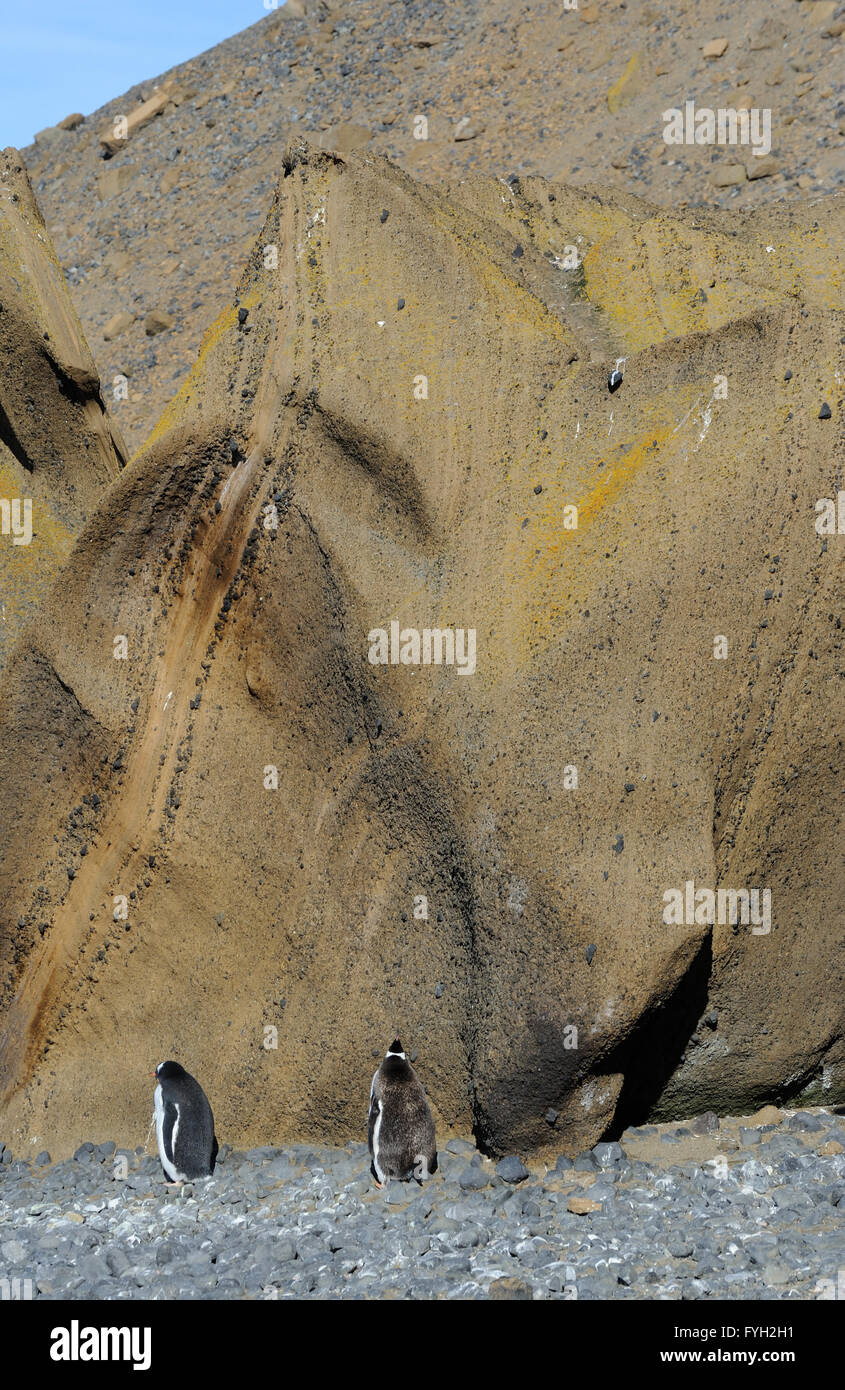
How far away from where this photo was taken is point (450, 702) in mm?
7020

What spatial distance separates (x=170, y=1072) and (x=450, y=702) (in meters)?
2.69

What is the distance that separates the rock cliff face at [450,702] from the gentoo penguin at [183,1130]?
314mm

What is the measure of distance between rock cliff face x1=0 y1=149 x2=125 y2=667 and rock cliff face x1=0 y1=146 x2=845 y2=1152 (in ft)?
3.74

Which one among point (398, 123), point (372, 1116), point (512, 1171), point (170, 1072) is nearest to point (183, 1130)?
point (170, 1072)

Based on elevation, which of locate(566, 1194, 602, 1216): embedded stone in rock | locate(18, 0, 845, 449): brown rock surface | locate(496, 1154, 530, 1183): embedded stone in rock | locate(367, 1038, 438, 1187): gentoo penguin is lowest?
locate(566, 1194, 602, 1216): embedded stone in rock

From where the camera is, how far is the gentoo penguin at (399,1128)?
6.65m

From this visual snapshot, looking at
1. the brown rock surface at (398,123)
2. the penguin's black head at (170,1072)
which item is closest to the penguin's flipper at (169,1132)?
the penguin's black head at (170,1072)

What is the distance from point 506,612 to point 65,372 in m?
4.46

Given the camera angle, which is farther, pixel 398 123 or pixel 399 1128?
pixel 398 123

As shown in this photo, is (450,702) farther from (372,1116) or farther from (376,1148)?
(376,1148)

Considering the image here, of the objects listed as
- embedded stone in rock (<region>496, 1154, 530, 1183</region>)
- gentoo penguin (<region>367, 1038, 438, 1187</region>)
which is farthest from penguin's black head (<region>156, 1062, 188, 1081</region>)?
embedded stone in rock (<region>496, 1154, 530, 1183</region>)

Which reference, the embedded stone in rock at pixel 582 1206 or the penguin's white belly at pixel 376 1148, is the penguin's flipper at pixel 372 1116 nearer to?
the penguin's white belly at pixel 376 1148

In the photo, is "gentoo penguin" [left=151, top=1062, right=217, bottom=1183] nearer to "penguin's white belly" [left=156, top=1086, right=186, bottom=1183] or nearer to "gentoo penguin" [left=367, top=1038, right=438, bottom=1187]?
"penguin's white belly" [left=156, top=1086, right=186, bottom=1183]

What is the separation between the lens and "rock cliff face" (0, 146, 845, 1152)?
6676 millimetres
